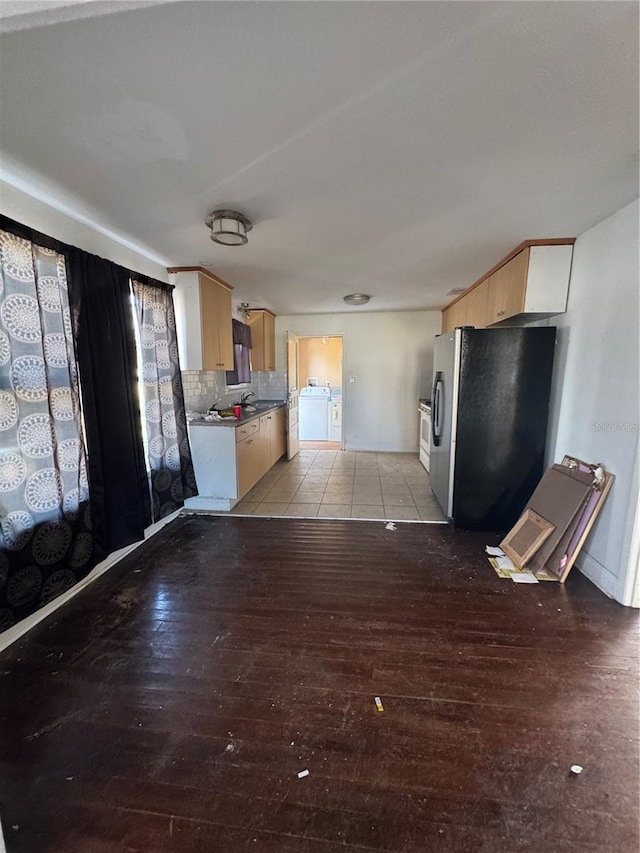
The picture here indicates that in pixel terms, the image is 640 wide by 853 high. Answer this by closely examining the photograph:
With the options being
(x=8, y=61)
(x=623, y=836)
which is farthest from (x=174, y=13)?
(x=623, y=836)

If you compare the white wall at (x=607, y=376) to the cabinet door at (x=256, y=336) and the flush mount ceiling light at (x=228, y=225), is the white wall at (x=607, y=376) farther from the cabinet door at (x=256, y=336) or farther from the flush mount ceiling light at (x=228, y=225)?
the cabinet door at (x=256, y=336)

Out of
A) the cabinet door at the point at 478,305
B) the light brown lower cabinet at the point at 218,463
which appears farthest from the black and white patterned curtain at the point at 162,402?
the cabinet door at the point at 478,305

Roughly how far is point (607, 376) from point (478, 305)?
186 cm

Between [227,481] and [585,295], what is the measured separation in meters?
3.41

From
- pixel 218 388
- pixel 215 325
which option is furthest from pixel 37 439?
pixel 218 388

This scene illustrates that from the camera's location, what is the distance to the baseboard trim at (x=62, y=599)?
1.89 meters

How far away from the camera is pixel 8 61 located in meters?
1.12

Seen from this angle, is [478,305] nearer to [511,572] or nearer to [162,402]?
[511,572]

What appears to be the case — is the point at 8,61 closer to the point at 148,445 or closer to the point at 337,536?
the point at 148,445

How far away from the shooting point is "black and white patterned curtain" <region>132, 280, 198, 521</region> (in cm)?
288

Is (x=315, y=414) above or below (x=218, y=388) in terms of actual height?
below

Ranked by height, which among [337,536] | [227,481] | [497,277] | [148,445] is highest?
[497,277]

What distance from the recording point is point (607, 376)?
7.67ft

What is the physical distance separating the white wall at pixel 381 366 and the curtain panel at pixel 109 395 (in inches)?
137
